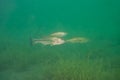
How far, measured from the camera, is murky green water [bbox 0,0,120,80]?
3.92m

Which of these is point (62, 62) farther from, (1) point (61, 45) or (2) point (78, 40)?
(2) point (78, 40)

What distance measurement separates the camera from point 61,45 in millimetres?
4027

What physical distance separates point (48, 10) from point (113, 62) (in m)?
1.38

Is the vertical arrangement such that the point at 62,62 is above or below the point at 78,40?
below

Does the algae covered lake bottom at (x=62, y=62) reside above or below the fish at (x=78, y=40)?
below

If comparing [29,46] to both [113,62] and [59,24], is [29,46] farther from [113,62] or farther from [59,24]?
[113,62]

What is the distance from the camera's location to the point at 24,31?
4.09 m

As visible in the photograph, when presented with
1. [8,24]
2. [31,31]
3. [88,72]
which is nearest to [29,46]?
[31,31]

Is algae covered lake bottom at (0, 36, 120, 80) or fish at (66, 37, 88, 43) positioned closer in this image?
algae covered lake bottom at (0, 36, 120, 80)

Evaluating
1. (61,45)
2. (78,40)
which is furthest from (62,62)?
(78,40)

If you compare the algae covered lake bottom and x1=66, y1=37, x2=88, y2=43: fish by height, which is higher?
x1=66, y1=37, x2=88, y2=43: fish

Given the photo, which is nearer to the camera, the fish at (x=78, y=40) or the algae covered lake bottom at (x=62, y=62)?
the algae covered lake bottom at (x=62, y=62)

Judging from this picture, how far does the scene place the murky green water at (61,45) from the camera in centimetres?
392

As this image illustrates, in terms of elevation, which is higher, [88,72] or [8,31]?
[8,31]
